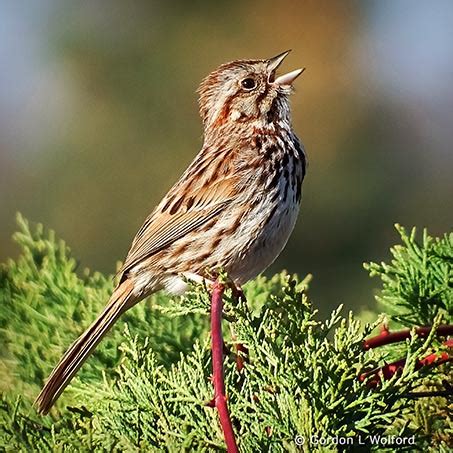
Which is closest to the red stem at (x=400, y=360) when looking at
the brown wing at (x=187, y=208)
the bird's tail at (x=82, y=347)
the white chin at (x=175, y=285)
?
the bird's tail at (x=82, y=347)

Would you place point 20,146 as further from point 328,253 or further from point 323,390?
point 323,390

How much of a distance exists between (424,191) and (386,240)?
2.86 feet

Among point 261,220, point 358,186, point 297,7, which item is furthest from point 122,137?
point 261,220

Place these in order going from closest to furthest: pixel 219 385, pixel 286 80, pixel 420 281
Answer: pixel 219 385
pixel 420 281
pixel 286 80

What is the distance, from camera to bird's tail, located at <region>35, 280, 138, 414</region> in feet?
6.24

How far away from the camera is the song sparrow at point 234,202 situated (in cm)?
257

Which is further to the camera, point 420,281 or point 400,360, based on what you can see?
point 420,281

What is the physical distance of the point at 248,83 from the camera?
304cm

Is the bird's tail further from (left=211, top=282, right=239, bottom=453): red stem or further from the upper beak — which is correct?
the upper beak

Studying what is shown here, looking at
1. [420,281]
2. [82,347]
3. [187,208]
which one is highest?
[187,208]

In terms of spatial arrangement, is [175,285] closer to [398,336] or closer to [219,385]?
[398,336]

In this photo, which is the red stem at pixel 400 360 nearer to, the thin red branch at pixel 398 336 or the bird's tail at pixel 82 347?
the thin red branch at pixel 398 336

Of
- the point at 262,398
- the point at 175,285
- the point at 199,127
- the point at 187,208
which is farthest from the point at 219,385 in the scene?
the point at 199,127

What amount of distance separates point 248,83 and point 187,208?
51cm
